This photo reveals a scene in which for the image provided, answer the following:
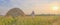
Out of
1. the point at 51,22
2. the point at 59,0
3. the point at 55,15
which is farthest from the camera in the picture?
the point at 59,0

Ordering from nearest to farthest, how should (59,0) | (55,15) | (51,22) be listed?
(51,22) → (55,15) → (59,0)

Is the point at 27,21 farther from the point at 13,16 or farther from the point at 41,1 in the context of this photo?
the point at 41,1

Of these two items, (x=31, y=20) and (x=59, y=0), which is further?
(x=59, y=0)

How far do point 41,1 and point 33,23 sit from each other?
0.32 metres

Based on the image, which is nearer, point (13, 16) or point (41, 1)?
point (13, 16)

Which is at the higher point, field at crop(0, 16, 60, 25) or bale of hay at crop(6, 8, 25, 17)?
bale of hay at crop(6, 8, 25, 17)

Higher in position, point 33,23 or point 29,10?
point 29,10

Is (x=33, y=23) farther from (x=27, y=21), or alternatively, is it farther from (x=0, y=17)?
(x=0, y=17)

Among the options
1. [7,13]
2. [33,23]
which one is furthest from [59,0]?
[7,13]

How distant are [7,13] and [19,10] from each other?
118 mm

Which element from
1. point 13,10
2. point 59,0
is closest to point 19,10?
point 13,10

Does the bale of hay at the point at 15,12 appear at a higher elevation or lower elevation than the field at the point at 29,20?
higher

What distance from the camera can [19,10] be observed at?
4.25 ft

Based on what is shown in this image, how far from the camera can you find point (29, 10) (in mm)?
1377
